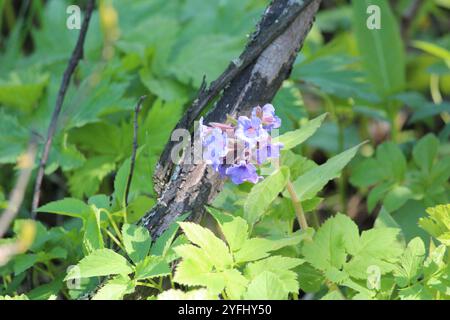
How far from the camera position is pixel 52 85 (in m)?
2.33

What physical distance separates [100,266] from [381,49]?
1.78 meters

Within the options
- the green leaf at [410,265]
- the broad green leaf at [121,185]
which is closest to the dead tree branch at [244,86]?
the broad green leaf at [121,185]

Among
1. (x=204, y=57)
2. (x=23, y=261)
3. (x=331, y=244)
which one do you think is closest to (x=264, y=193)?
(x=331, y=244)

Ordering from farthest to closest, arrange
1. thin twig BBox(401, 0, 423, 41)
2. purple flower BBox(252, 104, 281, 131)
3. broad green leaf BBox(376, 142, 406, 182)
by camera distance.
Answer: thin twig BBox(401, 0, 423, 41), broad green leaf BBox(376, 142, 406, 182), purple flower BBox(252, 104, 281, 131)

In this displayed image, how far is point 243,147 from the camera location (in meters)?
1.38

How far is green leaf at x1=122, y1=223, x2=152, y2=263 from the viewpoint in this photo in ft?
4.70

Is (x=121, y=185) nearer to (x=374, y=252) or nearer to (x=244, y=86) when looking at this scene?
(x=244, y=86)

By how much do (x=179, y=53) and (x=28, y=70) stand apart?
53 centimetres

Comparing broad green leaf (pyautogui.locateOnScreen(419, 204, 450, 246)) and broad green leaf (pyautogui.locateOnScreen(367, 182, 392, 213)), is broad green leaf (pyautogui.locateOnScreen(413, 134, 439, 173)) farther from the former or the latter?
broad green leaf (pyautogui.locateOnScreen(419, 204, 450, 246))

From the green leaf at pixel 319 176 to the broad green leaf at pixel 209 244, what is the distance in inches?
9.8

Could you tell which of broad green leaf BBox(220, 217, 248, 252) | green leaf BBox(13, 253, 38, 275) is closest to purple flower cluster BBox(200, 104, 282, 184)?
broad green leaf BBox(220, 217, 248, 252)

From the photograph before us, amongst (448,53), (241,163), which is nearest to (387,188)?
(448,53)

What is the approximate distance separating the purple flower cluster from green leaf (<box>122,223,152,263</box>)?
0.75ft

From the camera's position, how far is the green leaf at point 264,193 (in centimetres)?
140
